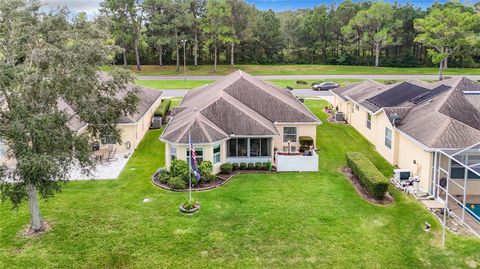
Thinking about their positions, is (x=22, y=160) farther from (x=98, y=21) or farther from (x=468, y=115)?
(x=468, y=115)

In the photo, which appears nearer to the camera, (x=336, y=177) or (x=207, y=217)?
(x=207, y=217)

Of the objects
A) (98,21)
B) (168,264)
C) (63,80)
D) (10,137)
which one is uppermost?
(98,21)

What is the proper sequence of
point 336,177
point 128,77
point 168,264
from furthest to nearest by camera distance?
point 336,177 < point 128,77 < point 168,264

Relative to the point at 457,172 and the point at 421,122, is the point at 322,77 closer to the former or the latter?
the point at 421,122

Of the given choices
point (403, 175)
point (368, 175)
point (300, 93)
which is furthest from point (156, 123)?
point (300, 93)

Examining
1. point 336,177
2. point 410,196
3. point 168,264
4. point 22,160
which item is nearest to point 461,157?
point 410,196

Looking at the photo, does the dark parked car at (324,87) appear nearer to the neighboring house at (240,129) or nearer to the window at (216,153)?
the neighboring house at (240,129)

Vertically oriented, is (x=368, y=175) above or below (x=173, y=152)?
below

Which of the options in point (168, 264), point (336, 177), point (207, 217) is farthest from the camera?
point (336, 177)
